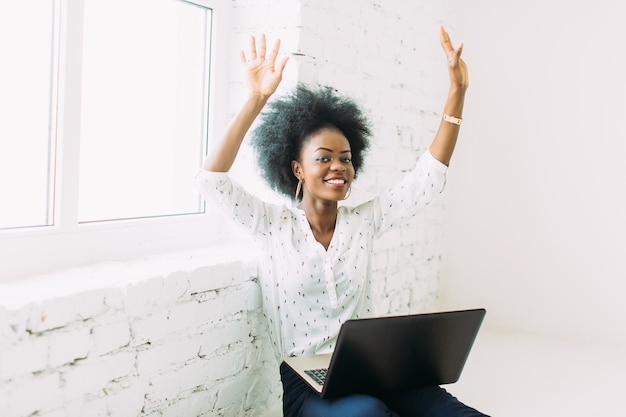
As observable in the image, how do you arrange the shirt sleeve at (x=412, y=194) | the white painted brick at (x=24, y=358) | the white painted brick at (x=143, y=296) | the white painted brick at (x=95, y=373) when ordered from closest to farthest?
1. the white painted brick at (x=24, y=358)
2. the white painted brick at (x=95, y=373)
3. the white painted brick at (x=143, y=296)
4. the shirt sleeve at (x=412, y=194)

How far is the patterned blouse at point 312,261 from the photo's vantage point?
1.64m

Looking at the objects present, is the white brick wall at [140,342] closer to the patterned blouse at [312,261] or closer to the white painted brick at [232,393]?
the white painted brick at [232,393]

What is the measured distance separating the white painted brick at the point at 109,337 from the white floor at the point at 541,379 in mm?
654

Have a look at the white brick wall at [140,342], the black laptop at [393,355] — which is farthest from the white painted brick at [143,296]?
the black laptop at [393,355]

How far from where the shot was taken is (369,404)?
1.37 metres

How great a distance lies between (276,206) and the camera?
172 centimetres

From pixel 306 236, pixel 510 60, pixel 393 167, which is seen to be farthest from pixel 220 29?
pixel 510 60

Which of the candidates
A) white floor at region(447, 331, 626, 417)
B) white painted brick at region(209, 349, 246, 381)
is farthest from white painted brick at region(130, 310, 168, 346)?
white floor at region(447, 331, 626, 417)

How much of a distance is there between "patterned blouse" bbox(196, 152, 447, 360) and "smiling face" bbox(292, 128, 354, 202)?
0.32ft

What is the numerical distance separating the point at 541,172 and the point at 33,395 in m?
2.37

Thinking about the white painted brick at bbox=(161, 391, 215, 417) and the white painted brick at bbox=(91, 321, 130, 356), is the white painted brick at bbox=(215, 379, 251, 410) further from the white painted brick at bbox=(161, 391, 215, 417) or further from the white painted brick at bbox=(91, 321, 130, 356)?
the white painted brick at bbox=(91, 321, 130, 356)

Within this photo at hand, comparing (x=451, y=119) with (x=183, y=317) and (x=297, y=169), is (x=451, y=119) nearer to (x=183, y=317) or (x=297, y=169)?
(x=297, y=169)

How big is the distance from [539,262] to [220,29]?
1.83m

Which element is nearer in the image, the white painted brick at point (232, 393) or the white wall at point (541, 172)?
the white painted brick at point (232, 393)
